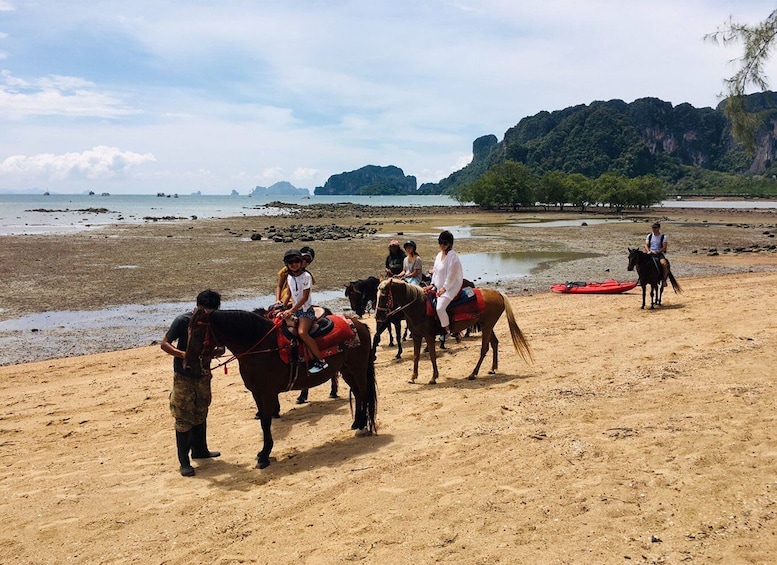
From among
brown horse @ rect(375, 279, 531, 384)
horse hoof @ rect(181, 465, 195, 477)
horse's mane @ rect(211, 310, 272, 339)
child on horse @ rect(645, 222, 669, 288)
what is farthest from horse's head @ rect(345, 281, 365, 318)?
child on horse @ rect(645, 222, 669, 288)

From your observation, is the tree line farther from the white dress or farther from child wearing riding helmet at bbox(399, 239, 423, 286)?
the white dress

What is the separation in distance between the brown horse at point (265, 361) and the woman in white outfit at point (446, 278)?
95.0 inches

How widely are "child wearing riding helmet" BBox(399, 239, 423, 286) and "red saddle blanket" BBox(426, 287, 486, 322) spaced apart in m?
1.95

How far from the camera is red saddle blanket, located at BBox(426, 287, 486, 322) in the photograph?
9688 millimetres

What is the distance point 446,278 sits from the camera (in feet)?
31.2

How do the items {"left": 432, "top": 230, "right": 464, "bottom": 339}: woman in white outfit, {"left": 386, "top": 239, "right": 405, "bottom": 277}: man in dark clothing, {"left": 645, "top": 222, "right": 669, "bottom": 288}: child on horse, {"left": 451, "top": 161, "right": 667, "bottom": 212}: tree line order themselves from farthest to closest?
{"left": 451, "top": 161, "right": 667, "bottom": 212}: tree line → {"left": 645, "top": 222, "right": 669, "bottom": 288}: child on horse → {"left": 386, "top": 239, "right": 405, "bottom": 277}: man in dark clothing → {"left": 432, "top": 230, "right": 464, "bottom": 339}: woman in white outfit

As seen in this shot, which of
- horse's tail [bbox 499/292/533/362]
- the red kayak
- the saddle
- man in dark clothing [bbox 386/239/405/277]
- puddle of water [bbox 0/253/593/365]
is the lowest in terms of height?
puddle of water [bbox 0/253/593/365]

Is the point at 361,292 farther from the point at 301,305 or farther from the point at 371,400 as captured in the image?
the point at 301,305

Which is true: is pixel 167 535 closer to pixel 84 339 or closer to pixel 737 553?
pixel 737 553

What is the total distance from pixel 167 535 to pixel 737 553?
4828 mm

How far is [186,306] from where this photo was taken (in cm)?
1947

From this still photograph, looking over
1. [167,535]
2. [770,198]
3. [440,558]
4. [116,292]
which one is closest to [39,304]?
[116,292]

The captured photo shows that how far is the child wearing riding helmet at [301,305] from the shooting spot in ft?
22.3

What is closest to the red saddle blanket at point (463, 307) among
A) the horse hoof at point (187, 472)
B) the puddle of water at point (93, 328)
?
the horse hoof at point (187, 472)
